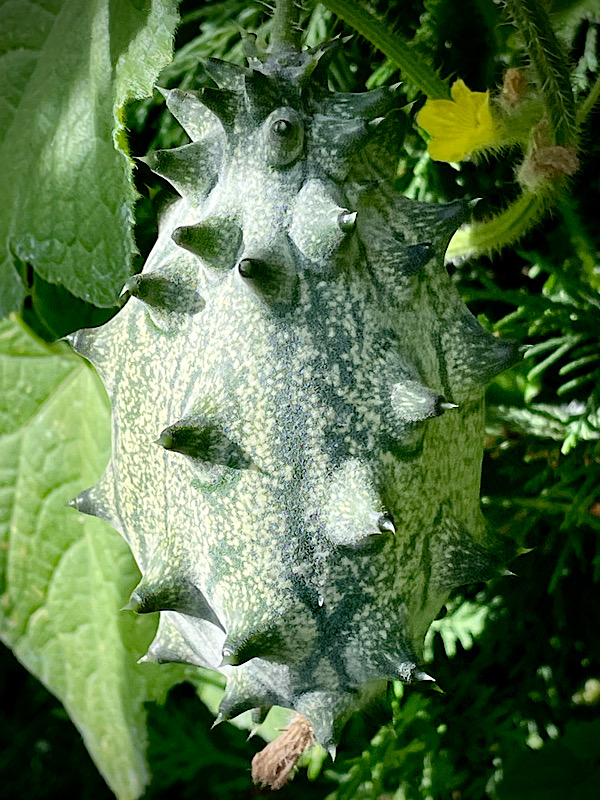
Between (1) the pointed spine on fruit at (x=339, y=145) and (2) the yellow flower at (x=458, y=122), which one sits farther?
(2) the yellow flower at (x=458, y=122)

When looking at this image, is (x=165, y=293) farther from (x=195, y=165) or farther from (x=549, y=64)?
(x=549, y=64)

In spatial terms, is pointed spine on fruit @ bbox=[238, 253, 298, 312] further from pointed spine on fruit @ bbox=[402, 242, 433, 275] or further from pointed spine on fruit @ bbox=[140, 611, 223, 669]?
pointed spine on fruit @ bbox=[140, 611, 223, 669]

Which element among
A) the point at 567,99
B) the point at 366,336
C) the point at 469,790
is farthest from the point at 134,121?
the point at 469,790

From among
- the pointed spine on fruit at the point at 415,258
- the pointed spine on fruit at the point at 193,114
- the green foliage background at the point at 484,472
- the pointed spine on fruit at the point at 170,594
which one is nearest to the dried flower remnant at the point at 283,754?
the green foliage background at the point at 484,472

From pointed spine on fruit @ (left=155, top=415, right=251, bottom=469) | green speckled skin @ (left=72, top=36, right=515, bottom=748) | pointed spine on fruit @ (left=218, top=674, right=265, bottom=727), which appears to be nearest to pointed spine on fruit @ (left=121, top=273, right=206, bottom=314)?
green speckled skin @ (left=72, top=36, right=515, bottom=748)

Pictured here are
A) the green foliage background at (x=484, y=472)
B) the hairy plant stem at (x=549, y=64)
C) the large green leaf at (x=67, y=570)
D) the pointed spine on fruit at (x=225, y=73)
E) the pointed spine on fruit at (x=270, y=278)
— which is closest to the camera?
the pointed spine on fruit at (x=270, y=278)

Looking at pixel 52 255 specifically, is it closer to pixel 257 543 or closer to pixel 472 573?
pixel 257 543

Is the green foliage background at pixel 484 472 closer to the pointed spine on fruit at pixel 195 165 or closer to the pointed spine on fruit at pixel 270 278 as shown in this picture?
the pointed spine on fruit at pixel 195 165
